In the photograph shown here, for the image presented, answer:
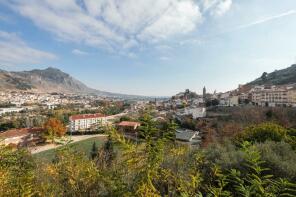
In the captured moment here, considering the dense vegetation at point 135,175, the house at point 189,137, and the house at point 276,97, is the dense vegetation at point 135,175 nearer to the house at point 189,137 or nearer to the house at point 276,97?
the house at point 189,137

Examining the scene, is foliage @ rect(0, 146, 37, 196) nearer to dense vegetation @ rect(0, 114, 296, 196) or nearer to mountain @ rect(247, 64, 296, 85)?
dense vegetation @ rect(0, 114, 296, 196)

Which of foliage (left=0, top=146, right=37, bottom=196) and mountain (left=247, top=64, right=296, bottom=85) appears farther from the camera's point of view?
mountain (left=247, top=64, right=296, bottom=85)

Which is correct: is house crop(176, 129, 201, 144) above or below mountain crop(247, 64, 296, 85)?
below

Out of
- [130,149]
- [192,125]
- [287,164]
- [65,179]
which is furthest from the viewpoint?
[192,125]

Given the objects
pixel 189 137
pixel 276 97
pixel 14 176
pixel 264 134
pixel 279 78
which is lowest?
pixel 189 137

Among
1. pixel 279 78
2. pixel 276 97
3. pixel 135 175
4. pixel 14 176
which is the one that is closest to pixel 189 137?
pixel 14 176

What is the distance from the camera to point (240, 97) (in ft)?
198

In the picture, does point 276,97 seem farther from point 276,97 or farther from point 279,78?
point 279,78

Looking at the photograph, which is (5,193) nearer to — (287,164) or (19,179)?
(19,179)

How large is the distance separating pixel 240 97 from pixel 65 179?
60569 mm

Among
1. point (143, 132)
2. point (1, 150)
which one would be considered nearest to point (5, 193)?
point (1, 150)

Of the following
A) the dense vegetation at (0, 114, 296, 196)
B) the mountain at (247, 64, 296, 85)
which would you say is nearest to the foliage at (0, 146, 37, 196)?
the dense vegetation at (0, 114, 296, 196)

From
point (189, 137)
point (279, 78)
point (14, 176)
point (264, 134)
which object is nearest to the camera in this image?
point (14, 176)

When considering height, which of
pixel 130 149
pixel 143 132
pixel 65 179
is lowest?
pixel 65 179
